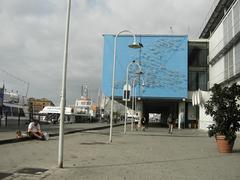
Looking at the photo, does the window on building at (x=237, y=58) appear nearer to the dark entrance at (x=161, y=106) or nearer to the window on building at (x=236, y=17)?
the window on building at (x=236, y=17)

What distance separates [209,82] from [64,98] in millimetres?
54850

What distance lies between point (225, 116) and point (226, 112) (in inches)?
7.0

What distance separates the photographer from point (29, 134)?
25156 millimetres

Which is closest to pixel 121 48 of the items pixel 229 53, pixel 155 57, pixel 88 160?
pixel 155 57

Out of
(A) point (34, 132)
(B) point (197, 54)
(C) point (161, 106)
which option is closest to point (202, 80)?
(B) point (197, 54)

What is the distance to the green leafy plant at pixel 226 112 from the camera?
19.2 m

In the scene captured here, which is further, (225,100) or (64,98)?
(225,100)

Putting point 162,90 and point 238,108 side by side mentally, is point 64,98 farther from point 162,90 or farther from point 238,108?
point 162,90

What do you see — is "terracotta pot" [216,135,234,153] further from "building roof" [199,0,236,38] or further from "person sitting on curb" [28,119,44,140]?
"building roof" [199,0,236,38]

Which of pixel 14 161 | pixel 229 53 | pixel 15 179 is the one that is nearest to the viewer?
pixel 15 179

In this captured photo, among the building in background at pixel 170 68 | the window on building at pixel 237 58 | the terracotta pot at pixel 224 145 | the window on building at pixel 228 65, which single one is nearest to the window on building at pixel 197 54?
the building in background at pixel 170 68

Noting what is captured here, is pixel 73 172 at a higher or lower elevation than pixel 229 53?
lower

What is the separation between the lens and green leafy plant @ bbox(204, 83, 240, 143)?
19.2 meters

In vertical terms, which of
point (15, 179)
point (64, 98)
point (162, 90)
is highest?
point (162, 90)
